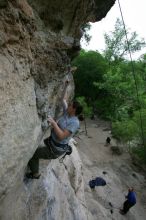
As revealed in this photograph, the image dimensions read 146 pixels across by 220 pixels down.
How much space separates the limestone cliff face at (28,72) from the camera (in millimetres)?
4402

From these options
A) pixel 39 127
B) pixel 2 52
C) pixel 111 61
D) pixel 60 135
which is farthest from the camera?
pixel 111 61

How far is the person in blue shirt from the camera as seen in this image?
14906 millimetres

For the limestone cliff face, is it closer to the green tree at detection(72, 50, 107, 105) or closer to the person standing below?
the person standing below

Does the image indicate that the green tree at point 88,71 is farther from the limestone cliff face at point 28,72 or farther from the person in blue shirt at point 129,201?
the limestone cliff face at point 28,72

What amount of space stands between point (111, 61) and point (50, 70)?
35.1 meters

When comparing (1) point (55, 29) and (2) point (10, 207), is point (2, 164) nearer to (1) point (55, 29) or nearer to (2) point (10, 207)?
(2) point (10, 207)

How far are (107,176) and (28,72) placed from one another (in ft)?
57.4

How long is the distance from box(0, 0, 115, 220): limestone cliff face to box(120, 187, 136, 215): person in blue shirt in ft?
28.2

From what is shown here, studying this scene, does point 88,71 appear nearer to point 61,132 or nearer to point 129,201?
point 129,201

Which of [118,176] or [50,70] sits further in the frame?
[118,176]

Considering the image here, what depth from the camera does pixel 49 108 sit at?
6.55m

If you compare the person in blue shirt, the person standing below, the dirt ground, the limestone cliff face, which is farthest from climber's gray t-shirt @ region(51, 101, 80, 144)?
the person in blue shirt

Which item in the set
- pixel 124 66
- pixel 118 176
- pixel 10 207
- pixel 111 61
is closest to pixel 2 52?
pixel 10 207

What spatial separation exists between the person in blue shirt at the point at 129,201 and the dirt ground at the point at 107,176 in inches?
13.8
